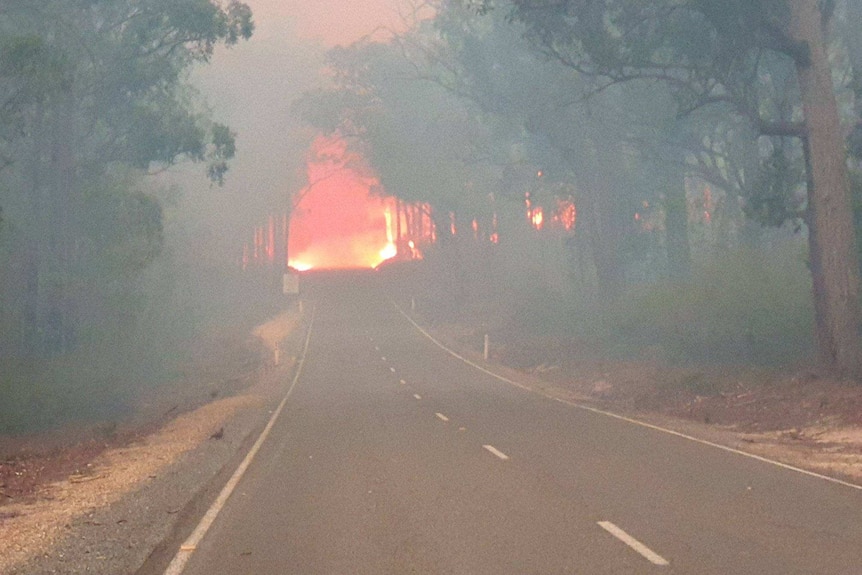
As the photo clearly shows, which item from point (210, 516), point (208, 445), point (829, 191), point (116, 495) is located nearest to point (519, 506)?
point (210, 516)

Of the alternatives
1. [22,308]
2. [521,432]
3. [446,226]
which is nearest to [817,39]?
[521,432]

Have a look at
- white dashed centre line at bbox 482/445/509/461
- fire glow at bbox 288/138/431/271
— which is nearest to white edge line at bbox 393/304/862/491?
white dashed centre line at bbox 482/445/509/461

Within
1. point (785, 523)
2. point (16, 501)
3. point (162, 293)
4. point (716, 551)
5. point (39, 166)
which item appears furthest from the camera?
point (162, 293)

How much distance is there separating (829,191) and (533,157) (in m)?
29.7

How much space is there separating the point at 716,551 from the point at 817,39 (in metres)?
16.7

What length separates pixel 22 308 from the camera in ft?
130

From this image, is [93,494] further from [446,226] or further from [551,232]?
[551,232]

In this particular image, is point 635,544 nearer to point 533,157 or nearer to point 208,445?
point 208,445

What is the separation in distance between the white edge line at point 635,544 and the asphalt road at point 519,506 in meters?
0.02

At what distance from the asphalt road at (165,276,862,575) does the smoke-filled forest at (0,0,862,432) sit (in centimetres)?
823

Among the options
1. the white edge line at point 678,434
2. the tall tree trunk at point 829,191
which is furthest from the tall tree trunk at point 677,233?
the tall tree trunk at point 829,191

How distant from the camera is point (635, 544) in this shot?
32.2 feet

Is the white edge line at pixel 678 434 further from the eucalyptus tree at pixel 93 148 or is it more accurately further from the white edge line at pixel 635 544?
the eucalyptus tree at pixel 93 148

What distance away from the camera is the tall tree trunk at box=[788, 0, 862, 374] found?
920 inches
